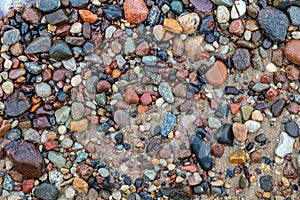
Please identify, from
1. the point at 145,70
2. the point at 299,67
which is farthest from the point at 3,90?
the point at 299,67

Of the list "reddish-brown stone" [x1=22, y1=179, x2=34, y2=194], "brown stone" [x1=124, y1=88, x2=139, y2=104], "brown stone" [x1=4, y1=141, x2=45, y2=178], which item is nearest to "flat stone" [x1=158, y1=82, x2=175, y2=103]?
"brown stone" [x1=124, y1=88, x2=139, y2=104]

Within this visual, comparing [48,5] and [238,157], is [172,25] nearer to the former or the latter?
[48,5]

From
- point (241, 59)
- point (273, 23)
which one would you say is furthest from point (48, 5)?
point (273, 23)

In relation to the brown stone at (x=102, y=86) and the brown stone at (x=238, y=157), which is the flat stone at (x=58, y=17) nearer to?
the brown stone at (x=102, y=86)

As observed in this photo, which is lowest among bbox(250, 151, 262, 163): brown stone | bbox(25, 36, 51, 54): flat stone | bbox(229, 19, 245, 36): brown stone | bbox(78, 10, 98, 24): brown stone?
bbox(250, 151, 262, 163): brown stone

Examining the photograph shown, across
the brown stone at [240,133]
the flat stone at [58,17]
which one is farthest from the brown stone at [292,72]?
the flat stone at [58,17]

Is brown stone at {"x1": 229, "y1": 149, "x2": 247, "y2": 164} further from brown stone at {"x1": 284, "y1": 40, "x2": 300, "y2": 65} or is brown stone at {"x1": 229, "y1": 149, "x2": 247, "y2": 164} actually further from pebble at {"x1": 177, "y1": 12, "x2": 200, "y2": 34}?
pebble at {"x1": 177, "y1": 12, "x2": 200, "y2": 34}
